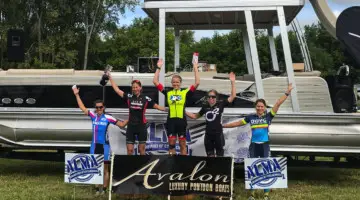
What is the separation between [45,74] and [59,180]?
5.88 ft

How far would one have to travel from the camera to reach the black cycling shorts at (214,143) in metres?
6.45

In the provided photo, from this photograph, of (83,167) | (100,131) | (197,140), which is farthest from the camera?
(197,140)

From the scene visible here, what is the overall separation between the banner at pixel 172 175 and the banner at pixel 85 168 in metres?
0.22

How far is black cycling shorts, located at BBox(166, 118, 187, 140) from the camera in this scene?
648 centimetres

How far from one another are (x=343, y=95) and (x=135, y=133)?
3304 mm

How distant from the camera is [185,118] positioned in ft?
21.5

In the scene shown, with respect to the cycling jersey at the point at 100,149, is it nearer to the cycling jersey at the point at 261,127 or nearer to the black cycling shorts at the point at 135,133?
the black cycling shorts at the point at 135,133

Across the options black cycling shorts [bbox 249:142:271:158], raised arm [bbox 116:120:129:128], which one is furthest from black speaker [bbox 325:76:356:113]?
raised arm [bbox 116:120:129:128]

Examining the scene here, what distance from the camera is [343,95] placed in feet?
23.7

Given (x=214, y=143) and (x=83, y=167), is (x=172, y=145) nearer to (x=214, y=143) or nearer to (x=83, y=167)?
(x=214, y=143)

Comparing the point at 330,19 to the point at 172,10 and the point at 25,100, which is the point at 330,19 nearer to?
the point at 172,10

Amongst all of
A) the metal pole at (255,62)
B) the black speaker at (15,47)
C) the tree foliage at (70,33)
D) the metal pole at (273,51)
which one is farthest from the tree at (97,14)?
the metal pole at (255,62)

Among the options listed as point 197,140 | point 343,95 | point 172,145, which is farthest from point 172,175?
point 343,95

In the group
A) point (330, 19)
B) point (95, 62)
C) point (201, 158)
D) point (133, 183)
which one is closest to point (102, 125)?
point (133, 183)
